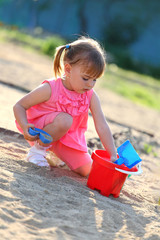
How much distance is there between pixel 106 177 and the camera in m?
2.50

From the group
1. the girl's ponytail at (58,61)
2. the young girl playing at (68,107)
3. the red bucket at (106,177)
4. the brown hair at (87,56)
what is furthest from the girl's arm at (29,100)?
the red bucket at (106,177)

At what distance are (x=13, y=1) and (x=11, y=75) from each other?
14364mm

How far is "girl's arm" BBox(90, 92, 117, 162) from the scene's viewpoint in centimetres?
265

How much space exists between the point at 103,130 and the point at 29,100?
539 mm

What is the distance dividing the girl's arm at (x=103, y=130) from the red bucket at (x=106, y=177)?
15cm

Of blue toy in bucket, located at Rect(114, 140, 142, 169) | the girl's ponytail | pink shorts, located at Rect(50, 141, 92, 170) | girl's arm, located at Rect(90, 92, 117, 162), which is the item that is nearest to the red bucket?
blue toy in bucket, located at Rect(114, 140, 142, 169)

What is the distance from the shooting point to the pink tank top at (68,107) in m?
2.71

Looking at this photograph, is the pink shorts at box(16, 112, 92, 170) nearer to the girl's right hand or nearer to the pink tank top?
the pink tank top

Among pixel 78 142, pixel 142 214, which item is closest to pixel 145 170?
pixel 78 142

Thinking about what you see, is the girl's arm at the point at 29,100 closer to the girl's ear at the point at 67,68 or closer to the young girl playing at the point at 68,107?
the young girl playing at the point at 68,107

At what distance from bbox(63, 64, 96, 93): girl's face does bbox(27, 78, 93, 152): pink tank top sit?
0.08 meters

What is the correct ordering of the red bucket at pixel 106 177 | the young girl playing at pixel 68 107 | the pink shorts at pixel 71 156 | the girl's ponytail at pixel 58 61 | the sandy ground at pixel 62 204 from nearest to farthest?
the sandy ground at pixel 62 204
the red bucket at pixel 106 177
the young girl playing at pixel 68 107
the girl's ponytail at pixel 58 61
the pink shorts at pixel 71 156

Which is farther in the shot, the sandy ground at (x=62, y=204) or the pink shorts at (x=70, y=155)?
the pink shorts at (x=70, y=155)

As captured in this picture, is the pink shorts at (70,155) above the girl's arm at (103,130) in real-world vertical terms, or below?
below
